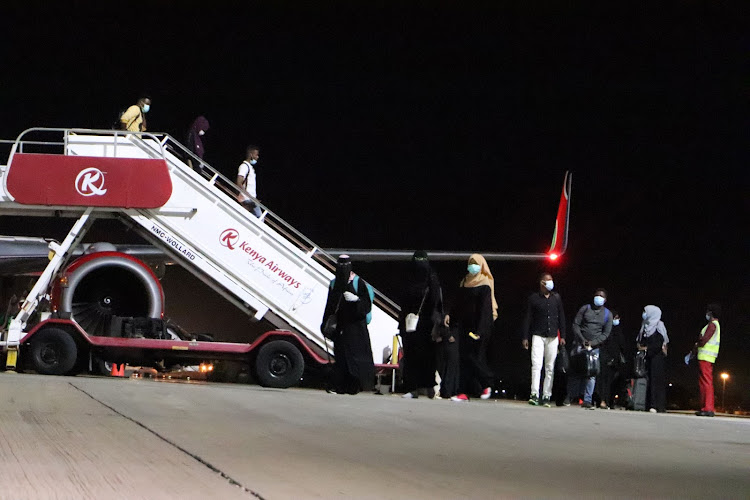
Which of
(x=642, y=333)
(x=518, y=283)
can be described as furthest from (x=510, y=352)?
(x=642, y=333)

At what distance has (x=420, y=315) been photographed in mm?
13000

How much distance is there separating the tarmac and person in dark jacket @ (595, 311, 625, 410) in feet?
20.1

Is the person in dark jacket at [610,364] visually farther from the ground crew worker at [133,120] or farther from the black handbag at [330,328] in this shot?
the ground crew worker at [133,120]

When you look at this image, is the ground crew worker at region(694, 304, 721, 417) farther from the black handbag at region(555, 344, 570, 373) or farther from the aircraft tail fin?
the aircraft tail fin

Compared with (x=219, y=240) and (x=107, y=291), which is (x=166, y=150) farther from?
(x=107, y=291)

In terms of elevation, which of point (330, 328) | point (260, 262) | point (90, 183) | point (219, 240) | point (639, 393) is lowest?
point (639, 393)

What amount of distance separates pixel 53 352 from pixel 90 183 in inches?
89.8

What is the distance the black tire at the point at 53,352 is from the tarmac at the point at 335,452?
5164 millimetres

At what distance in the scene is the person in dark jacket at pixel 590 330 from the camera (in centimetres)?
1512

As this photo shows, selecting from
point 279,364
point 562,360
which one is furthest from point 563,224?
point 279,364

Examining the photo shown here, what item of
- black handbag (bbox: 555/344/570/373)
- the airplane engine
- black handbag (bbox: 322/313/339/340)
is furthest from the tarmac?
the airplane engine

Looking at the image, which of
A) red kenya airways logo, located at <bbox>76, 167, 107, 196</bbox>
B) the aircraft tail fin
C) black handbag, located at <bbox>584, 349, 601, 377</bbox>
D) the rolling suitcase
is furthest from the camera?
the aircraft tail fin

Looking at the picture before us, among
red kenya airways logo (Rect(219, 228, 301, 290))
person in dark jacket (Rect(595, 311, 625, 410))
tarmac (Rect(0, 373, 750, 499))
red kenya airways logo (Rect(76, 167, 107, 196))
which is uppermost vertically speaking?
red kenya airways logo (Rect(76, 167, 107, 196))

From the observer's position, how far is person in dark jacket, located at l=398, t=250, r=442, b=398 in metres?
12.9
